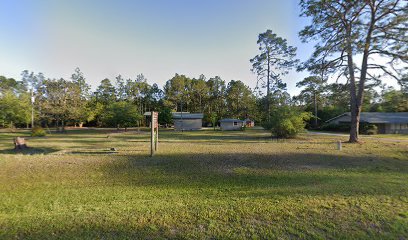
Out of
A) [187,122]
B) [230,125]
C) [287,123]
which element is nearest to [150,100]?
[187,122]

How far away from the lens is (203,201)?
4.48m

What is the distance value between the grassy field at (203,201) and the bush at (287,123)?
11331 millimetres

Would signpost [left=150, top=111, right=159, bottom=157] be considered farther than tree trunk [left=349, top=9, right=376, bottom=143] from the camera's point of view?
No

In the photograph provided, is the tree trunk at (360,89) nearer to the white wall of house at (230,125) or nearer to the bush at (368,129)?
the bush at (368,129)

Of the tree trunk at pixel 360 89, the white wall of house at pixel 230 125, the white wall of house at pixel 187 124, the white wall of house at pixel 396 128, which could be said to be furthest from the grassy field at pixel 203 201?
the white wall of house at pixel 230 125

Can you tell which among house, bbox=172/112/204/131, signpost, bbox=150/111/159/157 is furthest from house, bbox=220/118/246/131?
signpost, bbox=150/111/159/157

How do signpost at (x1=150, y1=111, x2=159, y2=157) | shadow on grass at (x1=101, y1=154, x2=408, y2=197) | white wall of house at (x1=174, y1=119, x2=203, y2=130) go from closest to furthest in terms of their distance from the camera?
shadow on grass at (x1=101, y1=154, x2=408, y2=197)
signpost at (x1=150, y1=111, x2=159, y2=157)
white wall of house at (x1=174, y1=119, x2=203, y2=130)

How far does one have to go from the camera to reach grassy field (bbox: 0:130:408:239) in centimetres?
328

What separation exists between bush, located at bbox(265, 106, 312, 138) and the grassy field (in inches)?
446

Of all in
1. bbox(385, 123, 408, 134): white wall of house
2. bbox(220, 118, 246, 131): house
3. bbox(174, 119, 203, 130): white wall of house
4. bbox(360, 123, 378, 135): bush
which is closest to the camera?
→ bbox(360, 123, 378, 135): bush

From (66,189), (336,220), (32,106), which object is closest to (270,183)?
(336,220)

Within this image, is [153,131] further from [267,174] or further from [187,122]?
[187,122]

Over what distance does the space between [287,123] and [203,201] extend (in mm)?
16861

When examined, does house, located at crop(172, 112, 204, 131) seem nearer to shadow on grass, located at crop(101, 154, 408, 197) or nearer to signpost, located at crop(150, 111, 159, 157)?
signpost, located at crop(150, 111, 159, 157)
